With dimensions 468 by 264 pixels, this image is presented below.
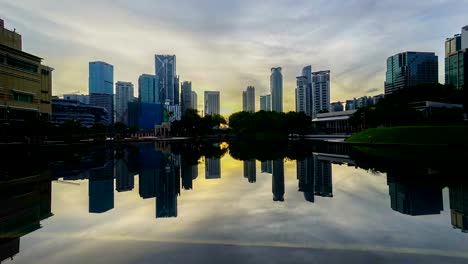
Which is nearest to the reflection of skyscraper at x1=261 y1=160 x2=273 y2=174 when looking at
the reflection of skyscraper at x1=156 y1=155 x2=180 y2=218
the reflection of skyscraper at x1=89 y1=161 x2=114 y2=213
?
the reflection of skyscraper at x1=156 y1=155 x2=180 y2=218

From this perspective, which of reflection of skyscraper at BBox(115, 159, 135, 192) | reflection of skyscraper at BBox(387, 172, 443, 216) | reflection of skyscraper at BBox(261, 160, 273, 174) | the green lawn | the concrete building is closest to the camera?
reflection of skyscraper at BBox(387, 172, 443, 216)

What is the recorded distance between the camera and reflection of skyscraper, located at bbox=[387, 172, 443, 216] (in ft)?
33.9

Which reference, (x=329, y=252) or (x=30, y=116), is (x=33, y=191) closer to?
(x=329, y=252)

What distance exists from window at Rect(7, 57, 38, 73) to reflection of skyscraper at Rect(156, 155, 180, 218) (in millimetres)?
65227

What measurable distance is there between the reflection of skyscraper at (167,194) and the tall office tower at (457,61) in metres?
118

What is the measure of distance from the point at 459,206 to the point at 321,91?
164m

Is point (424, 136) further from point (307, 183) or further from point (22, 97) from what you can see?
point (22, 97)

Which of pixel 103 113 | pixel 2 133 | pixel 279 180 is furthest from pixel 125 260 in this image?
pixel 103 113

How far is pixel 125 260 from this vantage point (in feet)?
20.9

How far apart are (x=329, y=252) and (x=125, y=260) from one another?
4436 mm

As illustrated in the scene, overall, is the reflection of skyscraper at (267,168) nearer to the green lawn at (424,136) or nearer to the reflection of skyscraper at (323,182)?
the reflection of skyscraper at (323,182)

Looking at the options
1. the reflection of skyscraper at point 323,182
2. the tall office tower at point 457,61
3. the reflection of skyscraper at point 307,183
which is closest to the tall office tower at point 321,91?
the tall office tower at point 457,61

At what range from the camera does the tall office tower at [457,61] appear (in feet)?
342

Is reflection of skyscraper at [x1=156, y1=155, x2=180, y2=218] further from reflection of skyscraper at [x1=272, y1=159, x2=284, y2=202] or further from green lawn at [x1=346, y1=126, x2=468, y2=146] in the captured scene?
green lawn at [x1=346, y1=126, x2=468, y2=146]
